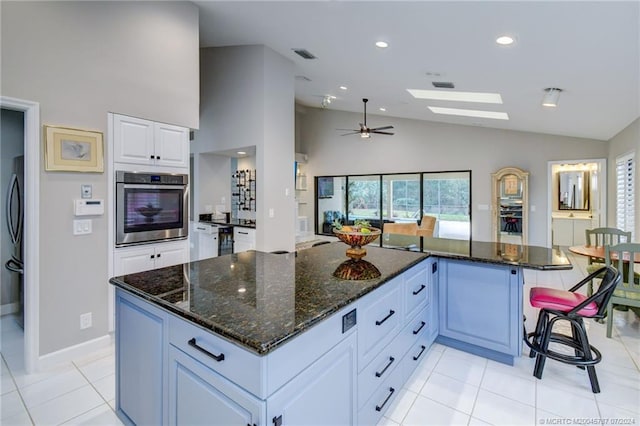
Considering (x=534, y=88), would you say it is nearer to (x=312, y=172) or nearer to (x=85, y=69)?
(x=85, y=69)

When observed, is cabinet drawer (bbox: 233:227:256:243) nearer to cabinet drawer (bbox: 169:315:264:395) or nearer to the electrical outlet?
the electrical outlet

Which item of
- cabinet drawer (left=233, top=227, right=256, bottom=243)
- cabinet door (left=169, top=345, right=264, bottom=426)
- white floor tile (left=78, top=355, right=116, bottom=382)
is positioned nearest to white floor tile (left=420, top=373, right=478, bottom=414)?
cabinet door (left=169, top=345, right=264, bottom=426)

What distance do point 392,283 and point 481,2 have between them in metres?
2.06

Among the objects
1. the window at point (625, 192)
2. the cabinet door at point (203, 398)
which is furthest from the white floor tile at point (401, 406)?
the window at point (625, 192)

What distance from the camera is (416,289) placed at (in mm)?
2348

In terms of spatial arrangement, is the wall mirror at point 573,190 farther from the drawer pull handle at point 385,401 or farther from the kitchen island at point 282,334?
the drawer pull handle at point 385,401

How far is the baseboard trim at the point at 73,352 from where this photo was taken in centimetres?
253

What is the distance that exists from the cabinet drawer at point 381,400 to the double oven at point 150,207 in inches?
101

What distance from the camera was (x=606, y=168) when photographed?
5.93m

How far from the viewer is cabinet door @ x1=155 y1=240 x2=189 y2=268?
331 cm

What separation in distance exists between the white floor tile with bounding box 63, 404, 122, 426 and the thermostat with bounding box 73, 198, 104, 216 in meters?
1.53

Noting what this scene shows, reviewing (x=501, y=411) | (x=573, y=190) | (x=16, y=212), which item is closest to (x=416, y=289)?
(x=501, y=411)

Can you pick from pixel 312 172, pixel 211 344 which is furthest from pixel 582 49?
pixel 312 172

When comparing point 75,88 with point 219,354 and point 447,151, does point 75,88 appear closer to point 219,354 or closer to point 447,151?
point 219,354
